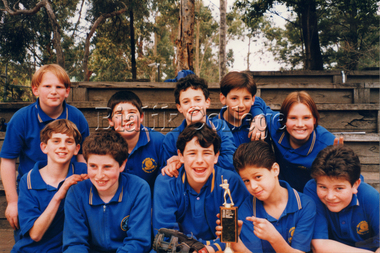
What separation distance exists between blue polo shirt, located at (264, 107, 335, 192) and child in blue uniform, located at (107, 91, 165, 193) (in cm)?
112

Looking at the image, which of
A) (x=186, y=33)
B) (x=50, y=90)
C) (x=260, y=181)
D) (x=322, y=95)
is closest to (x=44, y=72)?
(x=50, y=90)

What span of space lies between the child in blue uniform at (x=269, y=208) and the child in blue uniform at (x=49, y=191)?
1.24 metres

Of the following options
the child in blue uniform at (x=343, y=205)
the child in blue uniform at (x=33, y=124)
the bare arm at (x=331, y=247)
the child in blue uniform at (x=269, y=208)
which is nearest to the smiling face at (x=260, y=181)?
the child in blue uniform at (x=269, y=208)

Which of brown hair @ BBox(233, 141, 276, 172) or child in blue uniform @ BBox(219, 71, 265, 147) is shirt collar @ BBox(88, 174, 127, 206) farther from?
child in blue uniform @ BBox(219, 71, 265, 147)

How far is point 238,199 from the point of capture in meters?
1.99

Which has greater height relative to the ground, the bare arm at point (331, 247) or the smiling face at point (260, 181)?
the smiling face at point (260, 181)

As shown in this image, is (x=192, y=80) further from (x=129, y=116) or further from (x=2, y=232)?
(x=2, y=232)

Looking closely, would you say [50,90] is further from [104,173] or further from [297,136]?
[297,136]

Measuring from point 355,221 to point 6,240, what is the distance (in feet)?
10.8

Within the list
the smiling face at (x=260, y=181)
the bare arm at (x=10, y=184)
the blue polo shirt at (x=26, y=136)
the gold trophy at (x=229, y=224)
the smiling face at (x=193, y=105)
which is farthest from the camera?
the smiling face at (x=193, y=105)

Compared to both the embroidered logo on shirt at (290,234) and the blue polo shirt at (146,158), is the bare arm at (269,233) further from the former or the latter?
the blue polo shirt at (146,158)

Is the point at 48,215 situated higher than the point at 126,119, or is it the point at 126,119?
the point at 126,119

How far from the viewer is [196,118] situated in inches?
94.8

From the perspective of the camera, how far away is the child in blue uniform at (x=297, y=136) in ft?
7.49
